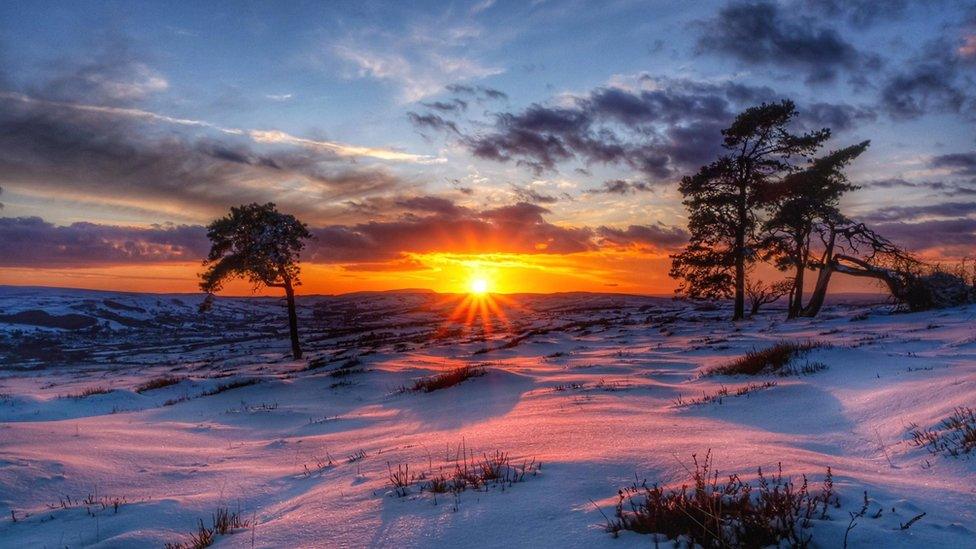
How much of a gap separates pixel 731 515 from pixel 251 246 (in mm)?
25021

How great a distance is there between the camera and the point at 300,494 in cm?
434

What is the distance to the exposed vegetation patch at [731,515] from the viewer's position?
2414 millimetres

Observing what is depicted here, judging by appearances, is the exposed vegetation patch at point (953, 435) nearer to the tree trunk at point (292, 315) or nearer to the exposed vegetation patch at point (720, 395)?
the exposed vegetation patch at point (720, 395)

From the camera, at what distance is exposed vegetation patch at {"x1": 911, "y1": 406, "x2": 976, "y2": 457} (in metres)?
3.70

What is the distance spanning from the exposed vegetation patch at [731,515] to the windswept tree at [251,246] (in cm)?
2400

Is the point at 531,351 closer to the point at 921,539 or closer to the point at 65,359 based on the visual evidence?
the point at 921,539

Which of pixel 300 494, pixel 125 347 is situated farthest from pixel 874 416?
pixel 125 347

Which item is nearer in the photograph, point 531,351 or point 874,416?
point 874,416

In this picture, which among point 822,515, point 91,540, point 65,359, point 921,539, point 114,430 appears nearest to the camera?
point 921,539

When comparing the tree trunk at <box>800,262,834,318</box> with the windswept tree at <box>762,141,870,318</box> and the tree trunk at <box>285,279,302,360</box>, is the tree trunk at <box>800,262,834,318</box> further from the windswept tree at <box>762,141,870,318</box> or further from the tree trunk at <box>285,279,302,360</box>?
the tree trunk at <box>285,279,302,360</box>

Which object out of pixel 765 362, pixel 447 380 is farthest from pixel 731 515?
pixel 447 380

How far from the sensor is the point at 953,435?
399 cm

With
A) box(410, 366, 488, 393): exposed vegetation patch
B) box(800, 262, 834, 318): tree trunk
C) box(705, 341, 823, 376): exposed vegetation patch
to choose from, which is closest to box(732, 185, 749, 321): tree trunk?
box(800, 262, 834, 318): tree trunk

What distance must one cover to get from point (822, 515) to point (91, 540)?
15.2 ft
